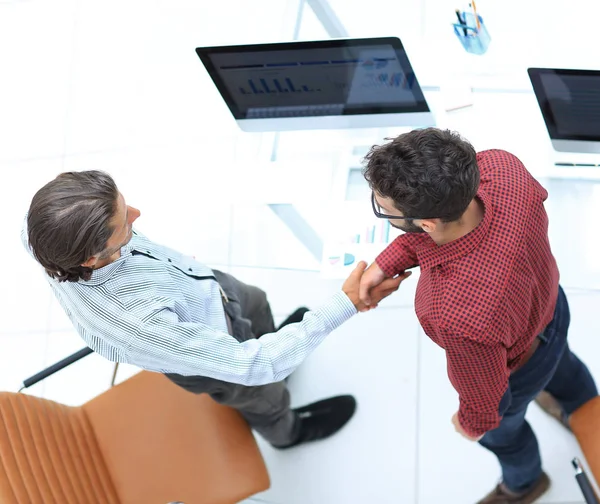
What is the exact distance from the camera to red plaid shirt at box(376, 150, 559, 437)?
4.78ft

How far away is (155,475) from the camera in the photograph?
90.9 inches

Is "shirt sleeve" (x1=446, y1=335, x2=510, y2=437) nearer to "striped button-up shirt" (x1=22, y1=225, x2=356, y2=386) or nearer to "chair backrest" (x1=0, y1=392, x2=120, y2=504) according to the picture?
"striped button-up shirt" (x1=22, y1=225, x2=356, y2=386)

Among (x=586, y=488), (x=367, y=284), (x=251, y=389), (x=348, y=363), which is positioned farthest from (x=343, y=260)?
(x=586, y=488)

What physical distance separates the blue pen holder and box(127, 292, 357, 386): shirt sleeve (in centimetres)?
104

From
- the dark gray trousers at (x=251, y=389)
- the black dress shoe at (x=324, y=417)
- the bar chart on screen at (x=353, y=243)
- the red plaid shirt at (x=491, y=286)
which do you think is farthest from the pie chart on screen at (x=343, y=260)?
the black dress shoe at (x=324, y=417)

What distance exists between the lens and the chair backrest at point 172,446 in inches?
89.2

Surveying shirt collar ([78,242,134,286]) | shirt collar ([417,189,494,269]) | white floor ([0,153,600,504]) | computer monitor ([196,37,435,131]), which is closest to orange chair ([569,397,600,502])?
white floor ([0,153,600,504])

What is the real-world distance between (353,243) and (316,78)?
53 cm

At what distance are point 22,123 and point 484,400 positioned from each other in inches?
121

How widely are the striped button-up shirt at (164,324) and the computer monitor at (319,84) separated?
621mm

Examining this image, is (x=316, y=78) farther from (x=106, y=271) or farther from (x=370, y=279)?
(x=106, y=271)

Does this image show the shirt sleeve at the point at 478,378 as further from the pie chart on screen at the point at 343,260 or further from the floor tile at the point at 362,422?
the floor tile at the point at 362,422

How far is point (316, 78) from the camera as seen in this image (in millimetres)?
2217

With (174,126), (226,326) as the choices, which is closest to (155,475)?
(226,326)
